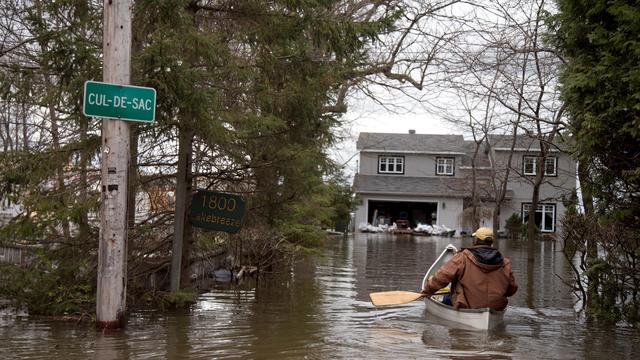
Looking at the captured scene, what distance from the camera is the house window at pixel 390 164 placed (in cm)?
4925

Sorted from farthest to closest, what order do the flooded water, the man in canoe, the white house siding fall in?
the white house siding
the man in canoe
the flooded water

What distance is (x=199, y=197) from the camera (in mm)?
11242

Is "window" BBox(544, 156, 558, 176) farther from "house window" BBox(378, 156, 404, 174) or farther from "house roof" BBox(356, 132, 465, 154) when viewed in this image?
"house window" BBox(378, 156, 404, 174)

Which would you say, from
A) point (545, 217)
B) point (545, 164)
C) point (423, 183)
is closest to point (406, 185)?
point (423, 183)

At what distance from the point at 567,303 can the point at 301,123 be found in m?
7.14

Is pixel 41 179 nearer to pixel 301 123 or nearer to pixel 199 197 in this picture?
pixel 199 197

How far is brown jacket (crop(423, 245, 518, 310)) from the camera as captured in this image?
34.7 ft

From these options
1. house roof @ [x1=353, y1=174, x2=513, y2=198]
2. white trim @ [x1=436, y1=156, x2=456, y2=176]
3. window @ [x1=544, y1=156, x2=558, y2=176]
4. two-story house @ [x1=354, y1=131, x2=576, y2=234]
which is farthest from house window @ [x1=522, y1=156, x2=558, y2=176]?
white trim @ [x1=436, y1=156, x2=456, y2=176]

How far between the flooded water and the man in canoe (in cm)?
50

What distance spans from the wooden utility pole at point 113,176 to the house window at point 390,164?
135 ft

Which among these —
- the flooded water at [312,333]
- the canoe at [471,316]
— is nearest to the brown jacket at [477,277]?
the canoe at [471,316]

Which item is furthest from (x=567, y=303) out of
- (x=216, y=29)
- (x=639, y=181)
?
(x=216, y=29)

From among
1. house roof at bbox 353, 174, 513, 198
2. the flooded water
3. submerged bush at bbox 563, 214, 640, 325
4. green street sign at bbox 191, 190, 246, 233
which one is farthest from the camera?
house roof at bbox 353, 174, 513, 198

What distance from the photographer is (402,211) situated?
5031 centimetres
